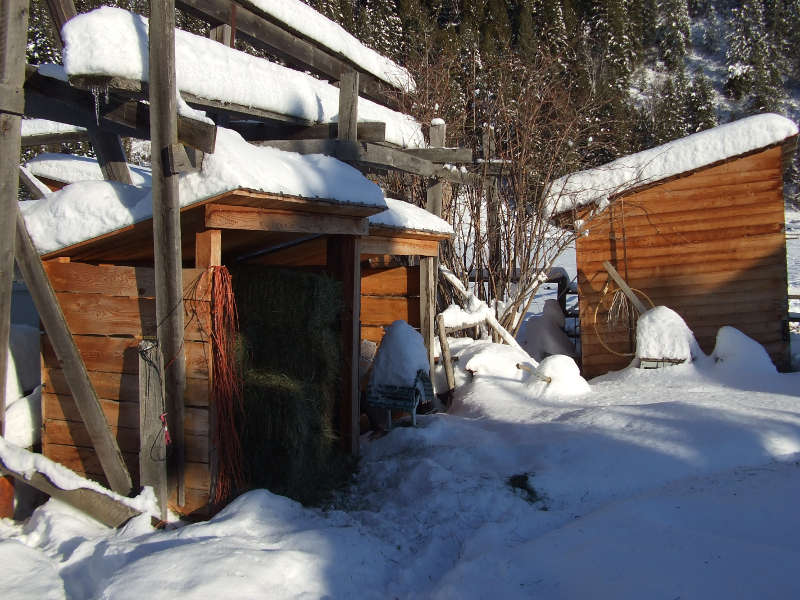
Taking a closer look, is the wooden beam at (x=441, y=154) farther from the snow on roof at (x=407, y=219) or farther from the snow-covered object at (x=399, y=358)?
the snow-covered object at (x=399, y=358)

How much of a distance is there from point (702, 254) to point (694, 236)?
0.99 ft

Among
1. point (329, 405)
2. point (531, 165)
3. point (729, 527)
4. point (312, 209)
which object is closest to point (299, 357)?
point (329, 405)

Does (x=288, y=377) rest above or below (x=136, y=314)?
below

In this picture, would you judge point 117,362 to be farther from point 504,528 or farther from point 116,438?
point 504,528

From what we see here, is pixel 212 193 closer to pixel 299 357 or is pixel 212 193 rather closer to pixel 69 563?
pixel 299 357

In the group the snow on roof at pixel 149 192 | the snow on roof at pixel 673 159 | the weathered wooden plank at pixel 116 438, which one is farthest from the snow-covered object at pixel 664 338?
the weathered wooden plank at pixel 116 438

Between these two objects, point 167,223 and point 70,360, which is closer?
point 167,223

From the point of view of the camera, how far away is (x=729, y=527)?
11.8 ft

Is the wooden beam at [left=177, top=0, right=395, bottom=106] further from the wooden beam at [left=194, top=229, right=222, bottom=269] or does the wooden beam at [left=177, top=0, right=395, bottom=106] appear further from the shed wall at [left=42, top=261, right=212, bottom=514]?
the shed wall at [left=42, top=261, right=212, bottom=514]

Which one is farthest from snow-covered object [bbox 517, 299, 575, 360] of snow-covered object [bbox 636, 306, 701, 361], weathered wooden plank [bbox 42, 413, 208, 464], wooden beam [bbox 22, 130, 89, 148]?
weathered wooden plank [bbox 42, 413, 208, 464]

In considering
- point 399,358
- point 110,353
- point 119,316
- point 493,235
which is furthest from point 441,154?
point 493,235

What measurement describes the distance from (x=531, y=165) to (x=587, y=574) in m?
8.52

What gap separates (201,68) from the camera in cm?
439

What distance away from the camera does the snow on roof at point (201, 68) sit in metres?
3.54
